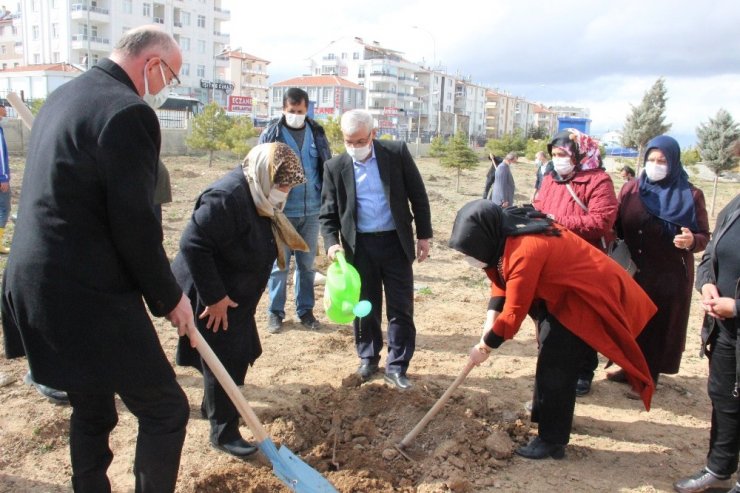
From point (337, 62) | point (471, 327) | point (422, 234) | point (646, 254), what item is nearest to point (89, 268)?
point (422, 234)

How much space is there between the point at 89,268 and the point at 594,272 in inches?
92.6

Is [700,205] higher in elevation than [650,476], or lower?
higher

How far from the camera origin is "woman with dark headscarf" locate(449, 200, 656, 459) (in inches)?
112

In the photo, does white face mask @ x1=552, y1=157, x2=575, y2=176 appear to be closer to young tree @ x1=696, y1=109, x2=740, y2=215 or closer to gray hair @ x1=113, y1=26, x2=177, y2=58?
gray hair @ x1=113, y1=26, x2=177, y2=58

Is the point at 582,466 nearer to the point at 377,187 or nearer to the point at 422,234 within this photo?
the point at 422,234

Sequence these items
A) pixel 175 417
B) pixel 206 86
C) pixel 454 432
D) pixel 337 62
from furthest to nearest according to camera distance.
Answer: pixel 337 62
pixel 206 86
pixel 454 432
pixel 175 417

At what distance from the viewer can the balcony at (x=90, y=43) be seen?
1884 inches

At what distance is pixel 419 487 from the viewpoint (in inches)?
115

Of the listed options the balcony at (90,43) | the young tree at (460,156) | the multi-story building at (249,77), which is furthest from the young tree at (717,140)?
the multi-story building at (249,77)

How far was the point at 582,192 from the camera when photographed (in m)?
3.94

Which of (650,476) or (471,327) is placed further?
(471,327)

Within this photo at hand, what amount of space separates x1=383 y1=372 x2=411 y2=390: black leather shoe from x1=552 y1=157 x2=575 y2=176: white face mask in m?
1.81

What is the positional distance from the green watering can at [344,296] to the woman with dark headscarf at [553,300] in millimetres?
908

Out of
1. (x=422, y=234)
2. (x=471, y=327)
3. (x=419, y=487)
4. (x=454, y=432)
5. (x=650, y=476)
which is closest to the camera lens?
(x=419, y=487)
